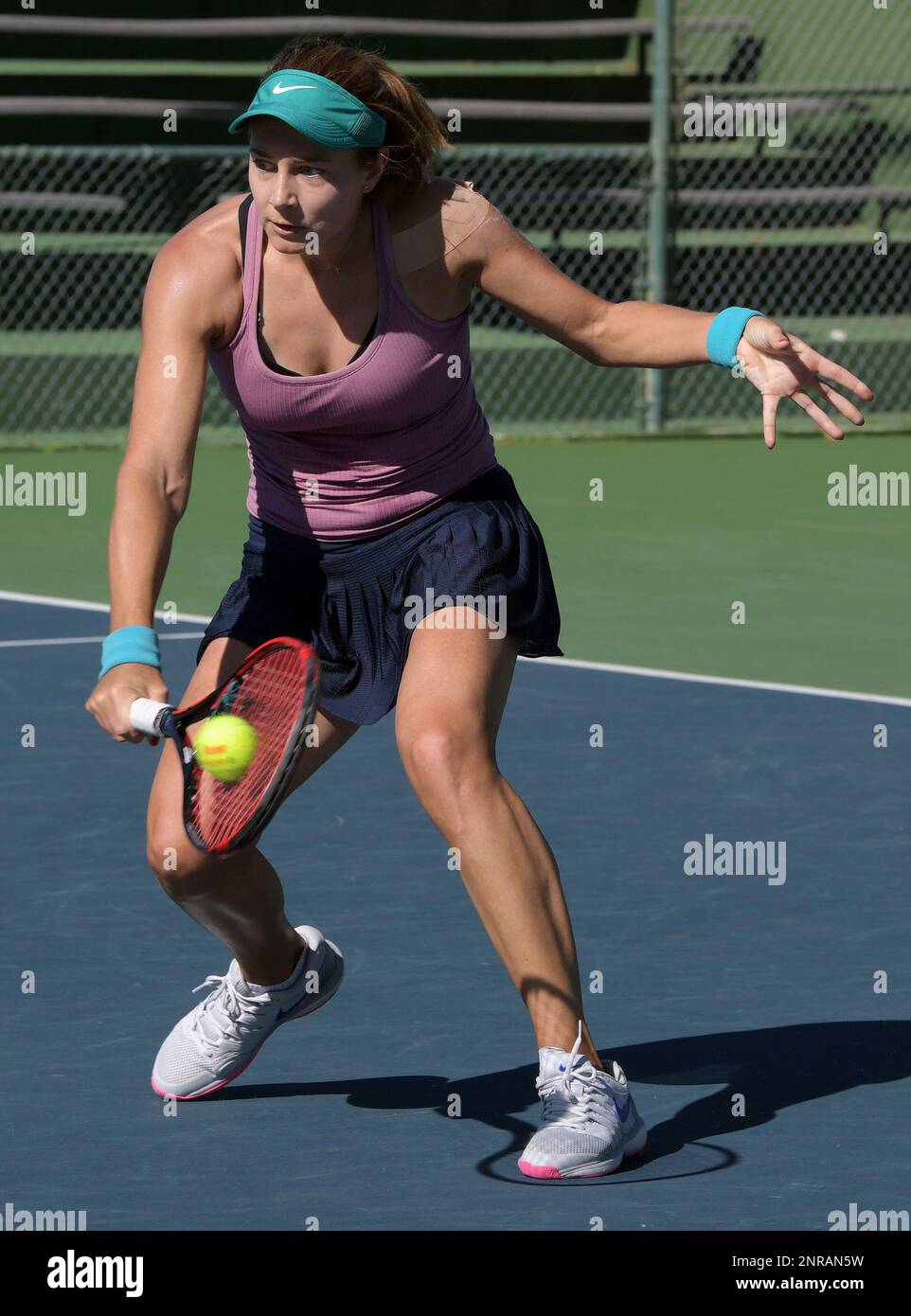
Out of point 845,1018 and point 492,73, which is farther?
point 492,73

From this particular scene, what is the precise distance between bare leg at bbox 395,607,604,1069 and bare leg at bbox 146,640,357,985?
315 mm

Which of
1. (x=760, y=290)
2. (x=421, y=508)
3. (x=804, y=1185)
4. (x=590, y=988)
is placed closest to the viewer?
(x=804, y=1185)

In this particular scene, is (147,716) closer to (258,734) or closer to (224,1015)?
(258,734)

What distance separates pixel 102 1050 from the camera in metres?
5.04

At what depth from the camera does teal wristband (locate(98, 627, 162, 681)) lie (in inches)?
161

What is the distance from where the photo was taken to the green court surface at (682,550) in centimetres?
921

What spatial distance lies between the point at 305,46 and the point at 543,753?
11.0 feet

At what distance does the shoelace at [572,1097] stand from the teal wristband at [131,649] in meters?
1.01

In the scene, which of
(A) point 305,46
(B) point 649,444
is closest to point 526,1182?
(A) point 305,46

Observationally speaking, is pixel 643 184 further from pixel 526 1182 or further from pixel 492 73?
pixel 526 1182

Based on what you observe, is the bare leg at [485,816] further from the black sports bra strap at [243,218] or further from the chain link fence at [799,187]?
the chain link fence at [799,187]

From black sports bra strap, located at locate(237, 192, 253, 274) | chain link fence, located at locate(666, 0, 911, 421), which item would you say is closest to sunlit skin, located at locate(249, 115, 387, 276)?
black sports bra strap, located at locate(237, 192, 253, 274)

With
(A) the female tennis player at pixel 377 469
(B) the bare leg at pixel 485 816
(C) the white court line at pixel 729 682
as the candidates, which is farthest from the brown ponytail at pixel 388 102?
(C) the white court line at pixel 729 682

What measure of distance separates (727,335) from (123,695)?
127 cm
